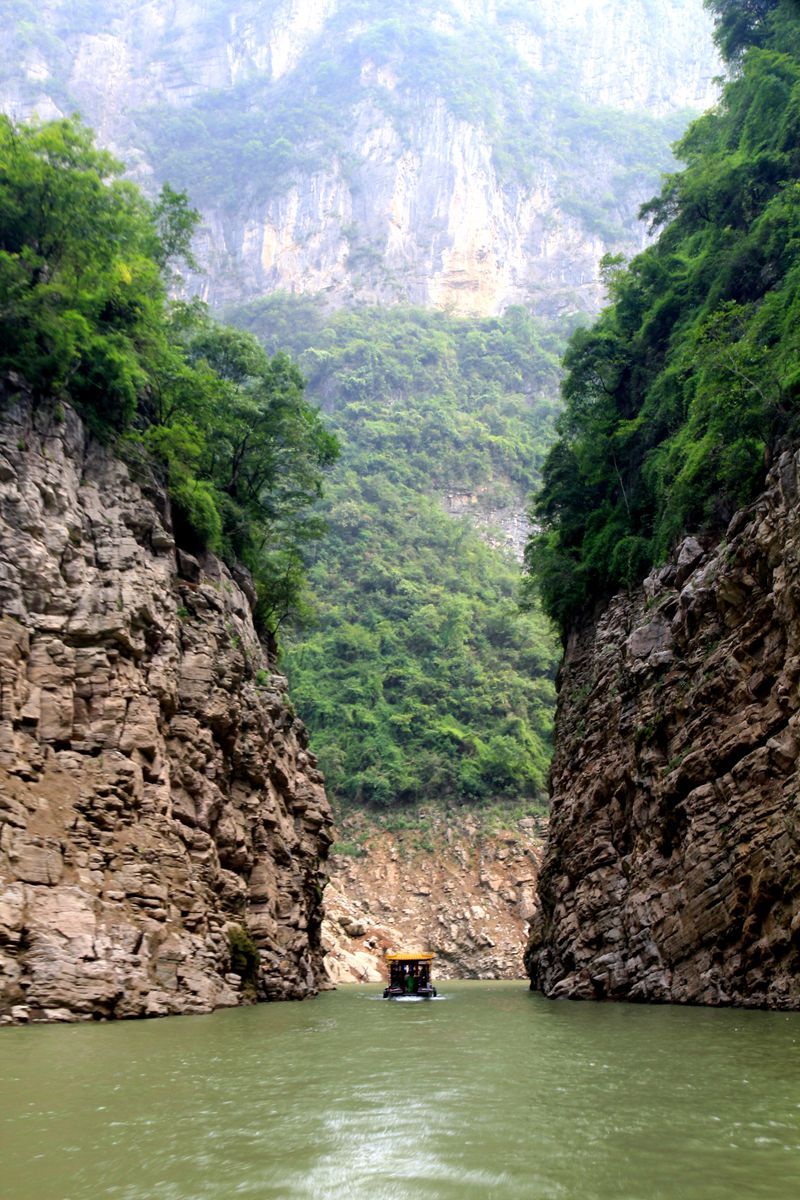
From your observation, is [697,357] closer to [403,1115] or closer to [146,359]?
[146,359]

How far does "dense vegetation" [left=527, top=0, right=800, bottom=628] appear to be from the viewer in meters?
22.9

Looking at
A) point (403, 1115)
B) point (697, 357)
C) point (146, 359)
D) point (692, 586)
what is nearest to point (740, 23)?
point (697, 357)

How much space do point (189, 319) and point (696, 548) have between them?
66.8ft

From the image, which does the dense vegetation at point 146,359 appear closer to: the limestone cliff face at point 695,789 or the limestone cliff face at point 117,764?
the limestone cliff face at point 117,764

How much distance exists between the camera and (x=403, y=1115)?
916 cm

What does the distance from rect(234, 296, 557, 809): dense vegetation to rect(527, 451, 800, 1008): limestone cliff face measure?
24.6 metres

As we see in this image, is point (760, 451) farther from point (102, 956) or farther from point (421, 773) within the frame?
point (421, 773)

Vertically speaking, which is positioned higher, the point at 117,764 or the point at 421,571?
the point at 421,571

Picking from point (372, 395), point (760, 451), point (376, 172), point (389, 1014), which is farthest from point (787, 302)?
point (376, 172)

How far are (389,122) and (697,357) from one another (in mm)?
145373

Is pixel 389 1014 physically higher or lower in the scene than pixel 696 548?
lower

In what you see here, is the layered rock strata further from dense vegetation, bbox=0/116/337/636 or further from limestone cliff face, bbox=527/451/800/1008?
limestone cliff face, bbox=527/451/800/1008

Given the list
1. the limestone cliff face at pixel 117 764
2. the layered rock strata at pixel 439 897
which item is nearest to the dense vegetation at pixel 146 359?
the limestone cliff face at pixel 117 764

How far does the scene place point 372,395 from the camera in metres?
103
